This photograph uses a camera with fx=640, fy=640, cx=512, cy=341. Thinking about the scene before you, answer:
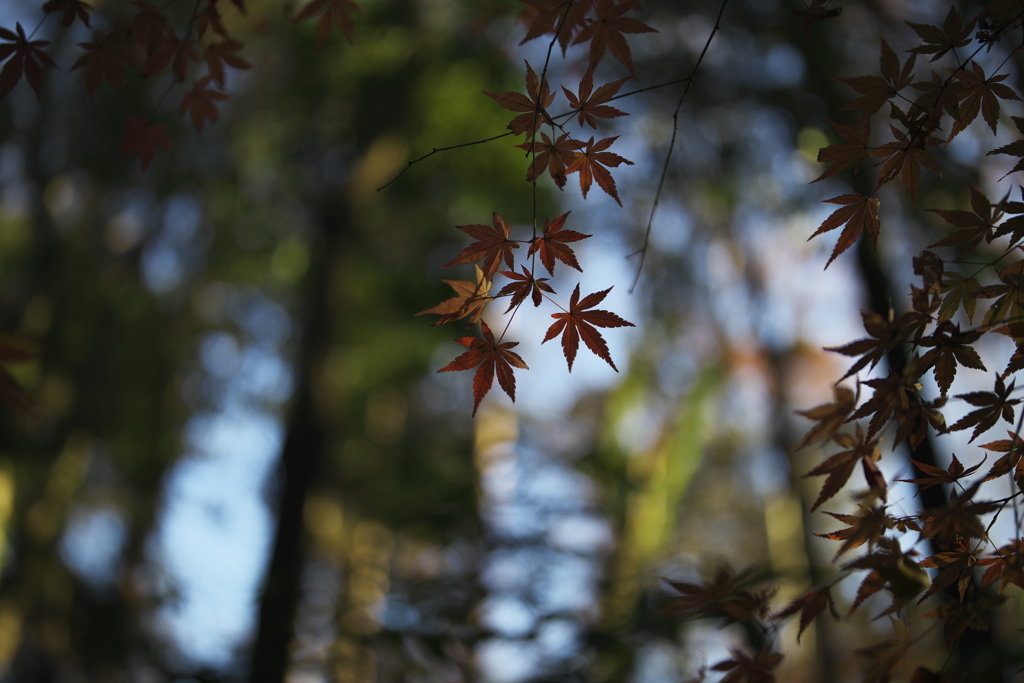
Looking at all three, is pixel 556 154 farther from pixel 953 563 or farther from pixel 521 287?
pixel 953 563

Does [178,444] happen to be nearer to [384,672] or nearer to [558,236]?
[384,672]

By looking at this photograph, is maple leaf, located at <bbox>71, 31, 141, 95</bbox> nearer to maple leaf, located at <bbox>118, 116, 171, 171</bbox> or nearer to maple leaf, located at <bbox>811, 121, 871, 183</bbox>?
maple leaf, located at <bbox>118, 116, 171, 171</bbox>

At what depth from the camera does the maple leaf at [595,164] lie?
1.19 meters

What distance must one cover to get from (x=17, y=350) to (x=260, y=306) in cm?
711

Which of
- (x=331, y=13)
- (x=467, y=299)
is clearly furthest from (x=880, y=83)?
(x=331, y=13)

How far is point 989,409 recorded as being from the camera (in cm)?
100

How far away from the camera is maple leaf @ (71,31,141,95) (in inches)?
56.6

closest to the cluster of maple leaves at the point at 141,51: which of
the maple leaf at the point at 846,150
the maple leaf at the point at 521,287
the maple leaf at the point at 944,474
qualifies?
the maple leaf at the point at 521,287

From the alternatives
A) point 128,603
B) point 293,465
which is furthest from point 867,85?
point 293,465

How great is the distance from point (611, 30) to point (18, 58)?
47.6 inches

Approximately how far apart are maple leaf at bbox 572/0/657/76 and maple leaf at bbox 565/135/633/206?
0.48 ft

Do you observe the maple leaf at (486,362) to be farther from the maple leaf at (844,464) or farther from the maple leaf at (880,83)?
the maple leaf at (880,83)

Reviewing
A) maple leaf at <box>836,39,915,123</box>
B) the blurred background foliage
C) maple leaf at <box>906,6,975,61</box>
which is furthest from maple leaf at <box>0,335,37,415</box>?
maple leaf at <box>906,6,975,61</box>

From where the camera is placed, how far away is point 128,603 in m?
3.39
